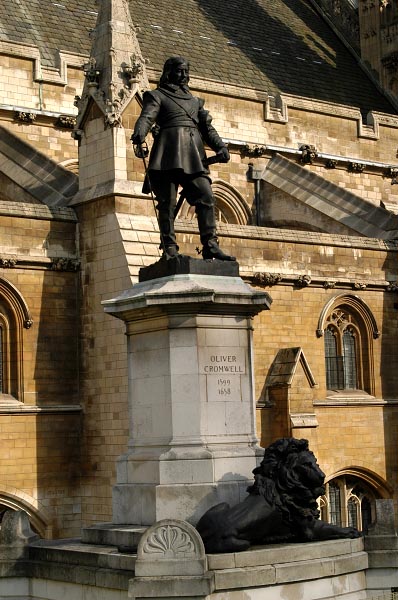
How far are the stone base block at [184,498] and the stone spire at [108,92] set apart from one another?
9.87 metres

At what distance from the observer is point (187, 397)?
13.4 m

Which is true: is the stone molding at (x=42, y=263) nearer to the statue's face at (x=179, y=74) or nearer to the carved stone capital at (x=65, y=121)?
the carved stone capital at (x=65, y=121)

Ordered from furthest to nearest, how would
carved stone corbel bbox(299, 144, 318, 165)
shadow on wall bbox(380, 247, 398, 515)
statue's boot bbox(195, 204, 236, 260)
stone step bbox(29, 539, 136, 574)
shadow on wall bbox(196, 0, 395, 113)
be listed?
1. shadow on wall bbox(196, 0, 395, 113)
2. carved stone corbel bbox(299, 144, 318, 165)
3. shadow on wall bbox(380, 247, 398, 515)
4. statue's boot bbox(195, 204, 236, 260)
5. stone step bbox(29, 539, 136, 574)

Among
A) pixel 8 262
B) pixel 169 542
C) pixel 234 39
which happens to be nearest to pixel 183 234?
pixel 8 262

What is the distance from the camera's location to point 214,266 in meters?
14.0

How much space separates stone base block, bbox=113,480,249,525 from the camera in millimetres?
13219

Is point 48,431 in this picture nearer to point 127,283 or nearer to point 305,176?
point 127,283

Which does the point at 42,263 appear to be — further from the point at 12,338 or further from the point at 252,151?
the point at 252,151

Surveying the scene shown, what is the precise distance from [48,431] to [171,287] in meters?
9.54

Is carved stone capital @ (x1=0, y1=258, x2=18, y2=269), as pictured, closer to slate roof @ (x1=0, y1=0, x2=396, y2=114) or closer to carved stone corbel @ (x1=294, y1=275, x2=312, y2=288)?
carved stone corbel @ (x1=294, y1=275, x2=312, y2=288)

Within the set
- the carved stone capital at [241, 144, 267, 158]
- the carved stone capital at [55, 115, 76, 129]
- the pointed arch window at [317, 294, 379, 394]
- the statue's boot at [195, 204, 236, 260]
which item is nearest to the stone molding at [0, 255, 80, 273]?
the carved stone capital at [55, 115, 76, 129]

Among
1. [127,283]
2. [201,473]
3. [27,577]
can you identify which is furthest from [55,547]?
[127,283]

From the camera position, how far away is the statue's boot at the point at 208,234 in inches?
563

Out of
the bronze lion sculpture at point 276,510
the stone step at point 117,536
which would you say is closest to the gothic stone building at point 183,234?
the stone step at point 117,536
